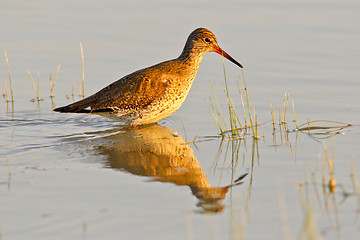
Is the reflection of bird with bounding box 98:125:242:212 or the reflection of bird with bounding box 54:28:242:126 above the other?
the reflection of bird with bounding box 54:28:242:126

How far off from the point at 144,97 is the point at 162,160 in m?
1.93

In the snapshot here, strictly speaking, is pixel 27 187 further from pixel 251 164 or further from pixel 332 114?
pixel 332 114

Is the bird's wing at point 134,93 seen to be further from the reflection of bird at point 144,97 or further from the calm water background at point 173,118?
the calm water background at point 173,118

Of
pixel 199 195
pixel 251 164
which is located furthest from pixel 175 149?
pixel 199 195

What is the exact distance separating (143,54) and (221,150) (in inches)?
194

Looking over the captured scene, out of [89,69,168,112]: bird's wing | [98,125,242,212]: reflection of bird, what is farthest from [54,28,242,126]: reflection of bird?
[98,125,242,212]: reflection of bird

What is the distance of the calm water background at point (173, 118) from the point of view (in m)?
5.65

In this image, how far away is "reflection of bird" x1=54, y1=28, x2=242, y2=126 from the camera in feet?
30.7

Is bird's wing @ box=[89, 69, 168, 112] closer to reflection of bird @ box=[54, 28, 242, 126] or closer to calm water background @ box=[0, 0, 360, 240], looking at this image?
reflection of bird @ box=[54, 28, 242, 126]

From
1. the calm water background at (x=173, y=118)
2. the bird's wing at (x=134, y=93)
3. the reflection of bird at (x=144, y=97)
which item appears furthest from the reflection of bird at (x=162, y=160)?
the bird's wing at (x=134, y=93)

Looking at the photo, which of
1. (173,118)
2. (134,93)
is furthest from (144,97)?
(173,118)

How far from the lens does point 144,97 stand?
30.9ft

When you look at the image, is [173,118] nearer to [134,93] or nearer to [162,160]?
[134,93]

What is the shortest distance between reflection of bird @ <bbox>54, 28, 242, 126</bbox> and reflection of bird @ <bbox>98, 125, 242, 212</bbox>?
294 mm
